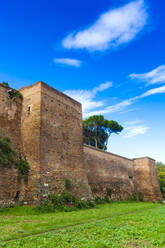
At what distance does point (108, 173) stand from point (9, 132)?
10.7m

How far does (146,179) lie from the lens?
23.4 meters

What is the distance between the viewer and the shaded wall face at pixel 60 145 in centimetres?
1100

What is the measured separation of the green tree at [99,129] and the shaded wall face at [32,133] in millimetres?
18238

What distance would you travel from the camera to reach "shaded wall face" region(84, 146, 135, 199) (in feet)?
54.0

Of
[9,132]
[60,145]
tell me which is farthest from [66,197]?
[9,132]

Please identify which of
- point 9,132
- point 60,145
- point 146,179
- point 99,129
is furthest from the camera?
point 99,129

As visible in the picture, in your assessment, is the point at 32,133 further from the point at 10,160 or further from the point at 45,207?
the point at 45,207

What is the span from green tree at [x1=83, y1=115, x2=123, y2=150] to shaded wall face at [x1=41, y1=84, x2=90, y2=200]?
1545 cm

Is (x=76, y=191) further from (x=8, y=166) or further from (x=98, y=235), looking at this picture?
(x=98, y=235)

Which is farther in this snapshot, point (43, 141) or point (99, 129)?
point (99, 129)

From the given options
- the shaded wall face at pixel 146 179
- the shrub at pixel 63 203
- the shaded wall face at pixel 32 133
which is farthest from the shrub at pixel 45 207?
the shaded wall face at pixel 146 179

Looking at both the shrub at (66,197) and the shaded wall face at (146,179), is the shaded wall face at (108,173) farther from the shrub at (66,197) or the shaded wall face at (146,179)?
the shrub at (66,197)

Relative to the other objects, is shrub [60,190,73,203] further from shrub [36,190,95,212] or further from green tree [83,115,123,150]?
green tree [83,115,123,150]

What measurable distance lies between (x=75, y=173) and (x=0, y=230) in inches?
298
